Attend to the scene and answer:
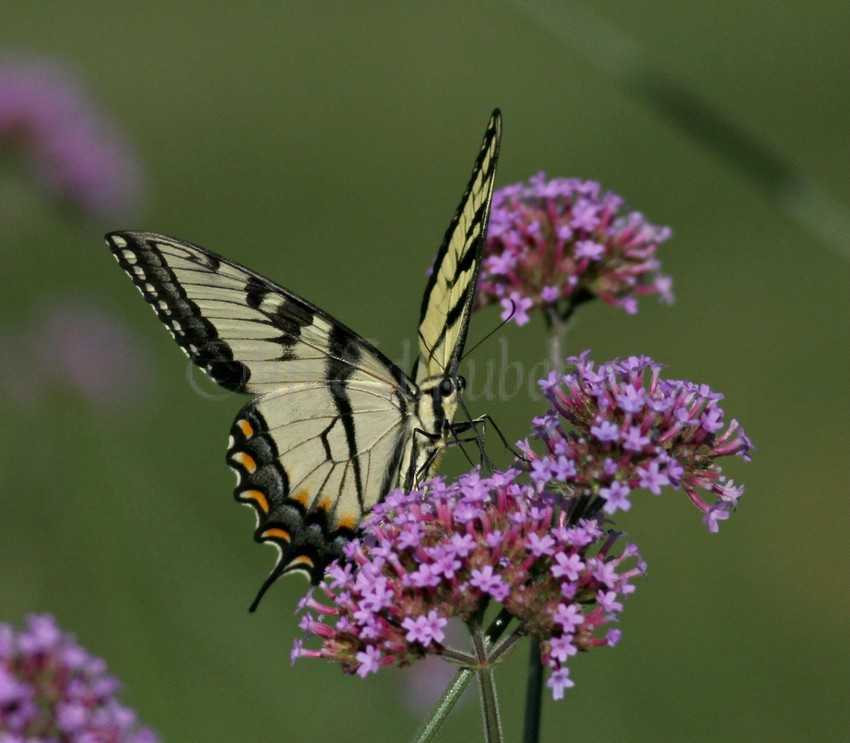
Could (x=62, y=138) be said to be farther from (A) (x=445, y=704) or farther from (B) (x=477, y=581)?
(A) (x=445, y=704)

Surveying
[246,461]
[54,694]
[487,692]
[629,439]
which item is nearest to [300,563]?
[246,461]

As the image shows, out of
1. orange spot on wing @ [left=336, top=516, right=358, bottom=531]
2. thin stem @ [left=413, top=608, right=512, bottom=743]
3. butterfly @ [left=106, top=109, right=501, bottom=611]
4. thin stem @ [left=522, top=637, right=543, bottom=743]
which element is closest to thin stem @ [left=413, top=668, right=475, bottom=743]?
thin stem @ [left=413, top=608, right=512, bottom=743]

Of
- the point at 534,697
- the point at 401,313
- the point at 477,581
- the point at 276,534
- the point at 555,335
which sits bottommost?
the point at 534,697

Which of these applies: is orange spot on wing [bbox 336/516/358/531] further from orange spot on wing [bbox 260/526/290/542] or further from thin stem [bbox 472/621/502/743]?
thin stem [bbox 472/621/502/743]

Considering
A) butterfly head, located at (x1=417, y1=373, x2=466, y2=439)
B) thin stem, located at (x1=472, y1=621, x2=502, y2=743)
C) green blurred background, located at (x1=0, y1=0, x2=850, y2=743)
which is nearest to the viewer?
thin stem, located at (x1=472, y1=621, x2=502, y2=743)

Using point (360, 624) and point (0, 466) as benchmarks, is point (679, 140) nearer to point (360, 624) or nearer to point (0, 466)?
point (0, 466)

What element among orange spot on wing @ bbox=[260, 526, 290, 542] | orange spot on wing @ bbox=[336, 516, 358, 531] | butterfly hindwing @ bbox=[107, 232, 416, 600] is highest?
butterfly hindwing @ bbox=[107, 232, 416, 600]

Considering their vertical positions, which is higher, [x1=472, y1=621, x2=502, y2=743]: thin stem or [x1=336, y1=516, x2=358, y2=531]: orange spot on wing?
[x1=336, y1=516, x2=358, y2=531]: orange spot on wing

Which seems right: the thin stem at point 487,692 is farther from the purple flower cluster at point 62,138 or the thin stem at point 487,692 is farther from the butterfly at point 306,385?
the purple flower cluster at point 62,138
